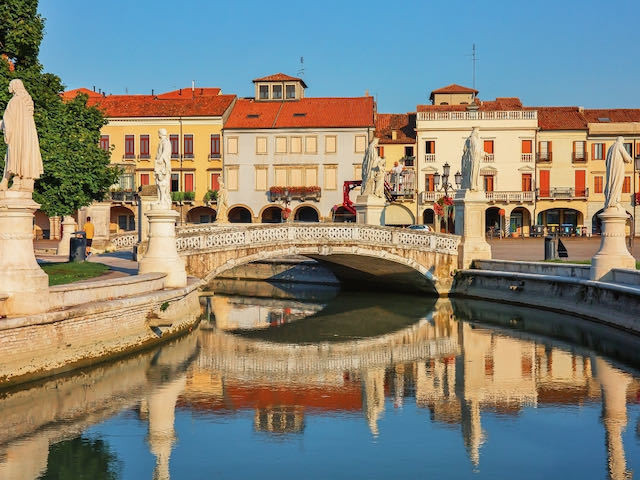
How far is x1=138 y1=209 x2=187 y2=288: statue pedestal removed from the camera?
2094 cm

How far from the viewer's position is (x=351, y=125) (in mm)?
59656

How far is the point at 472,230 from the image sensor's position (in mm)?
29703

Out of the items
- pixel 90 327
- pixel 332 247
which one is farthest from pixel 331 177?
pixel 90 327

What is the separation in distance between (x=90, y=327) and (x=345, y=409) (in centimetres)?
541

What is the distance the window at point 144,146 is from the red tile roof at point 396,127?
Answer: 57.7 ft

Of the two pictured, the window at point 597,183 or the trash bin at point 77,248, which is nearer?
the trash bin at point 77,248

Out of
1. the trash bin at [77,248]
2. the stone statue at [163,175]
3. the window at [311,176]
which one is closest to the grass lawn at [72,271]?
the trash bin at [77,248]

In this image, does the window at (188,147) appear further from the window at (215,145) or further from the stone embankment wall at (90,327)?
the stone embankment wall at (90,327)

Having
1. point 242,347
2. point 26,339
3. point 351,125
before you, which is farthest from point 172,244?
point 351,125

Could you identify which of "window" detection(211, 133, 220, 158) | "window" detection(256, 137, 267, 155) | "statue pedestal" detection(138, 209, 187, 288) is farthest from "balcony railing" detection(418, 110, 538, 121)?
"statue pedestal" detection(138, 209, 187, 288)

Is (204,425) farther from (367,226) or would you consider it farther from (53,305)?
(367,226)

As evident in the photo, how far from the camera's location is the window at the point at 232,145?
6065cm

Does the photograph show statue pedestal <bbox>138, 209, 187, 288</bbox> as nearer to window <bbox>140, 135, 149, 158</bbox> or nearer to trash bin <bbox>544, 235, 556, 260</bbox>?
trash bin <bbox>544, 235, 556, 260</bbox>

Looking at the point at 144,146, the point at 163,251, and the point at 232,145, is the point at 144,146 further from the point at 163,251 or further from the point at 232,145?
the point at 163,251
